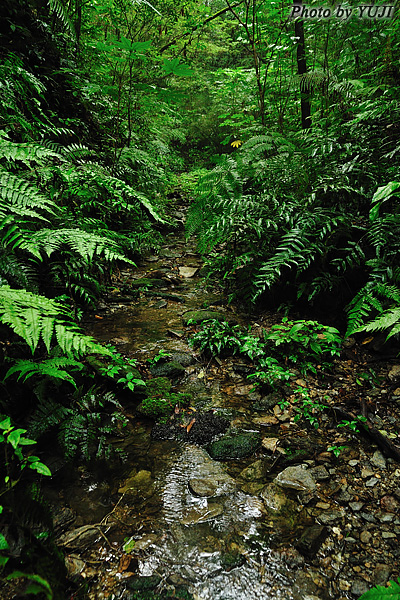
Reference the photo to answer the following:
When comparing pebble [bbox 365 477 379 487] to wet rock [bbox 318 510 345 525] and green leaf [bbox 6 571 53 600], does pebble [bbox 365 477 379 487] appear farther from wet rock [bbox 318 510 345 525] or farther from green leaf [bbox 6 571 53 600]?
green leaf [bbox 6 571 53 600]

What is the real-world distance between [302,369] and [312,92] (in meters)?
4.70

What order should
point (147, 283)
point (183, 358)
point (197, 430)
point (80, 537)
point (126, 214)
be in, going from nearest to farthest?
point (80, 537) → point (197, 430) → point (183, 358) → point (147, 283) → point (126, 214)

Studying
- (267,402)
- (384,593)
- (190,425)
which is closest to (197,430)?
(190,425)

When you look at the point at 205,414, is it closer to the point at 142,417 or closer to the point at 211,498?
the point at 142,417

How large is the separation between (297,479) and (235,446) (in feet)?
1.43

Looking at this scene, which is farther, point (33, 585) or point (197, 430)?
point (197, 430)

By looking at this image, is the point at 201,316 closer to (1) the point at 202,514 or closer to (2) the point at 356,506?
(1) the point at 202,514

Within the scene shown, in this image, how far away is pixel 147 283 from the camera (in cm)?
470

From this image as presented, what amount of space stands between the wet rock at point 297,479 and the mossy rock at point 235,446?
26cm

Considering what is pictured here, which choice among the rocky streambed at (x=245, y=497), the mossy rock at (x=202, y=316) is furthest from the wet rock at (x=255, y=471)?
the mossy rock at (x=202, y=316)

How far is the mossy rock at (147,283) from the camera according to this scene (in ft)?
15.2

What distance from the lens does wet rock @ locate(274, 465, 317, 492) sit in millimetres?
1850

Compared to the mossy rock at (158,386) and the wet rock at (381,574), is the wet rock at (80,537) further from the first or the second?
the wet rock at (381,574)

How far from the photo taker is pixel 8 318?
54.7 inches
